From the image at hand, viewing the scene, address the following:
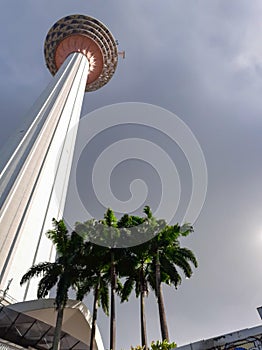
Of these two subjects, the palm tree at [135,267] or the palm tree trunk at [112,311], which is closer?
the palm tree trunk at [112,311]

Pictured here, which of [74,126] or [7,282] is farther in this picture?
[74,126]

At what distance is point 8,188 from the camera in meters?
28.8

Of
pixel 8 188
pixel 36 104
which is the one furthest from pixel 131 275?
pixel 36 104

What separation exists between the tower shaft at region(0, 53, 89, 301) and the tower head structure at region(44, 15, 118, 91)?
14606mm

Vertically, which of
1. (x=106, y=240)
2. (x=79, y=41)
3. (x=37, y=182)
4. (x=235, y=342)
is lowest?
(x=235, y=342)

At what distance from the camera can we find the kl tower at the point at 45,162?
87.3 ft

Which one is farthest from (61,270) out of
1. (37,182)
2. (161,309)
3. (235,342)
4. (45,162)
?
(45,162)

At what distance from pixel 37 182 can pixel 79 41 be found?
40.7 metres

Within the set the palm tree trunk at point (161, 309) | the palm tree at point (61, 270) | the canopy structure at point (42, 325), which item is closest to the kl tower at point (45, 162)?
the canopy structure at point (42, 325)

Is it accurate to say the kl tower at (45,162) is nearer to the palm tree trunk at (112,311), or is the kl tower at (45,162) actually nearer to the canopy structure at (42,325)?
the canopy structure at (42,325)

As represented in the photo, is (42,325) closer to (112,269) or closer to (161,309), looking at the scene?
(112,269)

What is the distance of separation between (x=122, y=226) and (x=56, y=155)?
19.6 m

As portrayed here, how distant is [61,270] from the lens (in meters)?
20.0

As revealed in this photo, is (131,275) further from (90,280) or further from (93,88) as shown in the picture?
(93,88)
